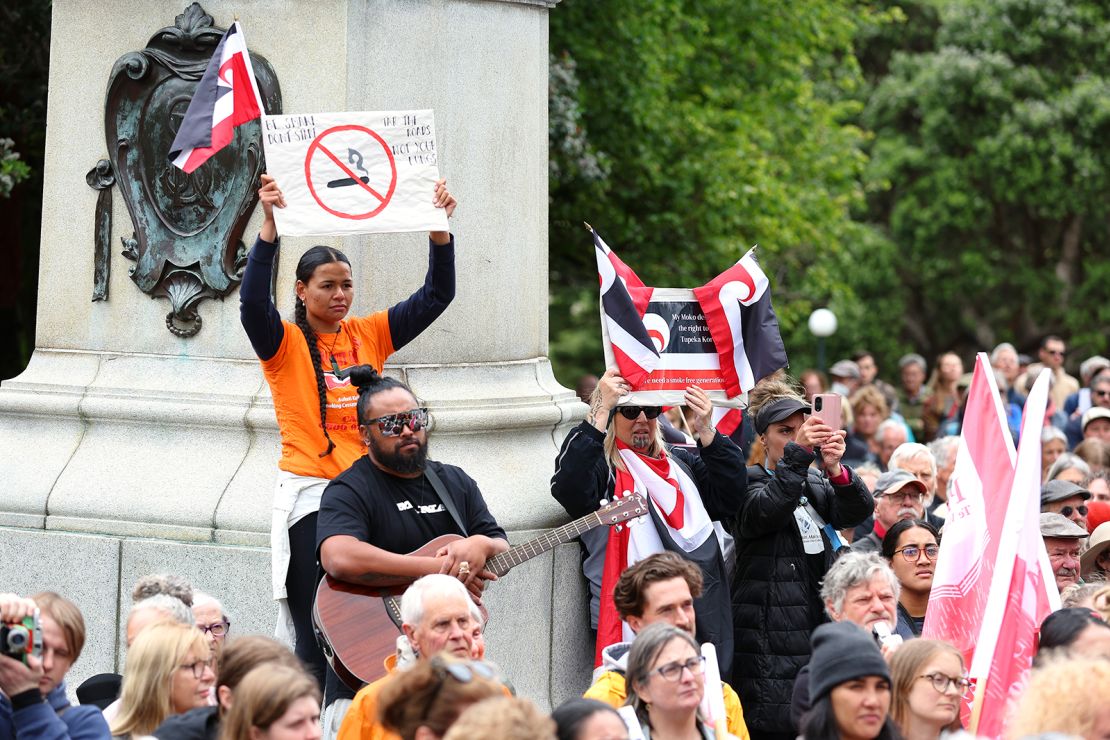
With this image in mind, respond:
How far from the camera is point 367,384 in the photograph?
7340mm

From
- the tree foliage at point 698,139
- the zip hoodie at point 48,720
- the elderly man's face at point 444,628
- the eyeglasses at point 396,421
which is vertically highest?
the tree foliage at point 698,139

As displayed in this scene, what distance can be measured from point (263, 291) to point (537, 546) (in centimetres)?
151

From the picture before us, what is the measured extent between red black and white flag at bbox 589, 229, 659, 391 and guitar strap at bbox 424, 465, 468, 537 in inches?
49.3

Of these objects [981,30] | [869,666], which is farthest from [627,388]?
[981,30]

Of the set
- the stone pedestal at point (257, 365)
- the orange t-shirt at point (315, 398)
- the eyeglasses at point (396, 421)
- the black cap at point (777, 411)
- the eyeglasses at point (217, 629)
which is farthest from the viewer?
the stone pedestal at point (257, 365)

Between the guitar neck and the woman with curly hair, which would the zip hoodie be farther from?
the woman with curly hair

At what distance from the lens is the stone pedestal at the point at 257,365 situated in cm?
888

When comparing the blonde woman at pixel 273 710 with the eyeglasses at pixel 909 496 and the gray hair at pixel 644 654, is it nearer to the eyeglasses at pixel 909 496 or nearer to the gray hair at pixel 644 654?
the gray hair at pixel 644 654

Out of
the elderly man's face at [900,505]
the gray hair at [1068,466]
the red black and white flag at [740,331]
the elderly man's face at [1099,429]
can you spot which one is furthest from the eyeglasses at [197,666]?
the elderly man's face at [1099,429]

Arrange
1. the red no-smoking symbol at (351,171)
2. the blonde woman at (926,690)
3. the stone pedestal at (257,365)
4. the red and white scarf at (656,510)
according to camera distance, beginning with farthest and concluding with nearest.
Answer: the stone pedestal at (257,365), the red and white scarf at (656,510), the red no-smoking symbol at (351,171), the blonde woman at (926,690)

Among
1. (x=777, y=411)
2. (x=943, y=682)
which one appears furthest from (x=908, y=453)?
(x=943, y=682)

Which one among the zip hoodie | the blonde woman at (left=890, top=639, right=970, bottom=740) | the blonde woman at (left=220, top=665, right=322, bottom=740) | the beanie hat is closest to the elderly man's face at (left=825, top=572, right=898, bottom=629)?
the blonde woman at (left=890, top=639, right=970, bottom=740)

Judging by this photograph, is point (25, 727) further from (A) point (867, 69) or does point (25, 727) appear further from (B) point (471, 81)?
(A) point (867, 69)

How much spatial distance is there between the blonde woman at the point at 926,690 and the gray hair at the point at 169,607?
95.7 inches
